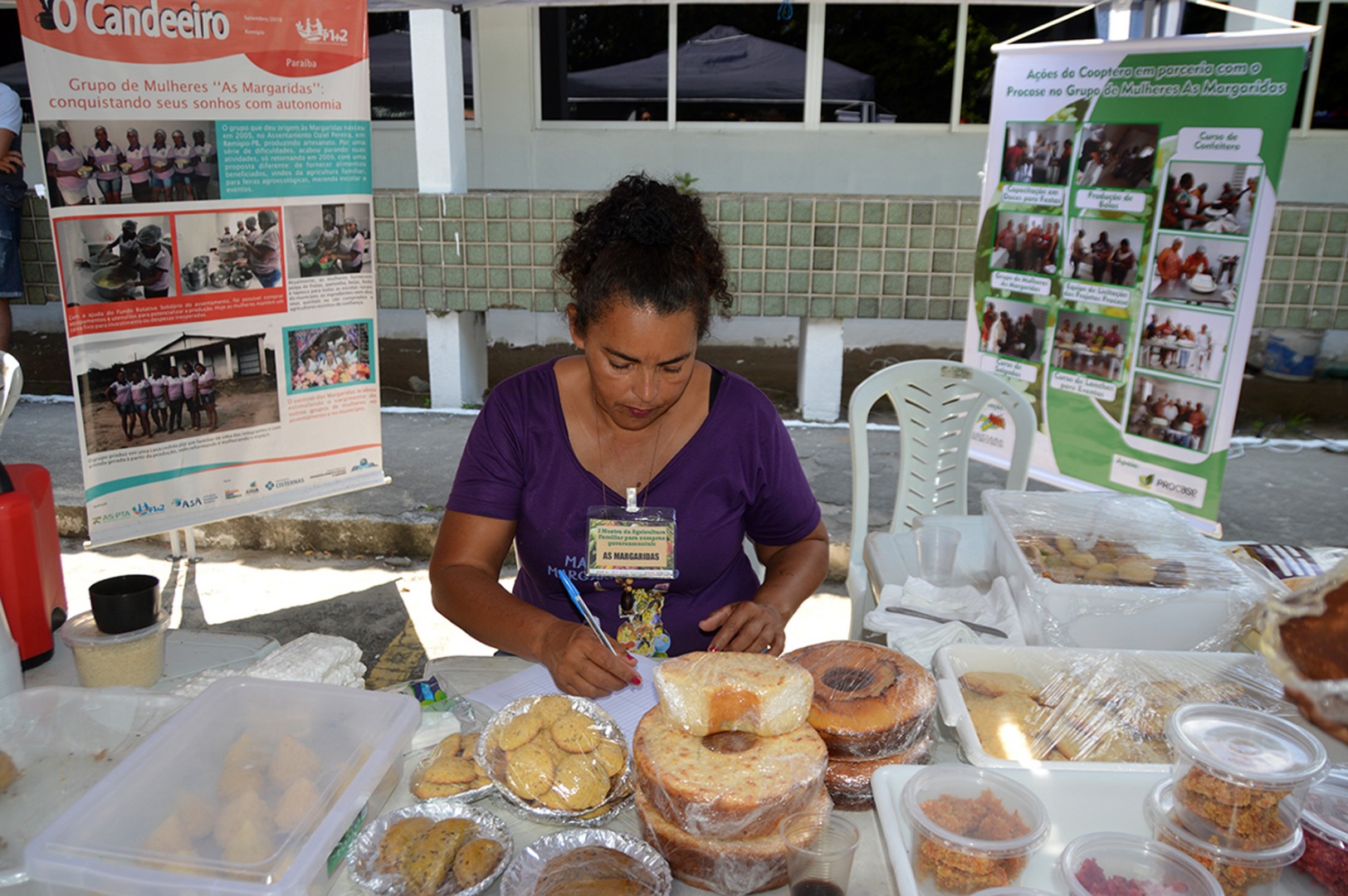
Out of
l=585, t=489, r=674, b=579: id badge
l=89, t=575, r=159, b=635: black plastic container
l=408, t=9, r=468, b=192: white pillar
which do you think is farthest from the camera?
l=408, t=9, r=468, b=192: white pillar

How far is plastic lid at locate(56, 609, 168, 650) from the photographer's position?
1.62 m

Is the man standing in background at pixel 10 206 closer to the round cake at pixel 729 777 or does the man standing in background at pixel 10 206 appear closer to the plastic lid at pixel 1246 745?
the round cake at pixel 729 777

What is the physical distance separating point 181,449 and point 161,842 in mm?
2389

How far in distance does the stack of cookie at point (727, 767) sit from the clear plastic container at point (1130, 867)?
30 cm

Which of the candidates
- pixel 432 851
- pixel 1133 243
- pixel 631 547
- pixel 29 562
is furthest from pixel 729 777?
pixel 1133 243

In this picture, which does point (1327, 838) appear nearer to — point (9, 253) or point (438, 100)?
point (438, 100)

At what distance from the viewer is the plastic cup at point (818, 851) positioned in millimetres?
1139

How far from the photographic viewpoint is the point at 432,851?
4.06ft

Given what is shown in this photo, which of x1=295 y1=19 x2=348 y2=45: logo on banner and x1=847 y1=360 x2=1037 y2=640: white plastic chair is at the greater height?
x1=295 y1=19 x2=348 y2=45: logo on banner

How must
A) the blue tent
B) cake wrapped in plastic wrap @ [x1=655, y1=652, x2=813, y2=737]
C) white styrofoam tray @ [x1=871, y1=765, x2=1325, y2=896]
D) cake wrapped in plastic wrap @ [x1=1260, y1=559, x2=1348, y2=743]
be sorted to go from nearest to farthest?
1. cake wrapped in plastic wrap @ [x1=1260, y1=559, x2=1348, y2=743]
2. white styrofoam tray @ [x1=871, y1=765, x2=1325, y2=896]
3. cake wrapped in plastic wrap @ [x1=655, y1=652, x2=813, y2=737]
4. the blue tent

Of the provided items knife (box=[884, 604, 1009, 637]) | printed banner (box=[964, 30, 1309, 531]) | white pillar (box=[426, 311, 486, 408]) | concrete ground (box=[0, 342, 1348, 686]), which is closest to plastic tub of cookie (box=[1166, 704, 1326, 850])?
knife (box=[884, 604, 1009, 637])

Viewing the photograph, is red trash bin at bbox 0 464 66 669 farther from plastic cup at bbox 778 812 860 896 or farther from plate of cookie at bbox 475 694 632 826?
plastic cup at bbox 778 812 860 896

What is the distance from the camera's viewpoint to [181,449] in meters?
3.18

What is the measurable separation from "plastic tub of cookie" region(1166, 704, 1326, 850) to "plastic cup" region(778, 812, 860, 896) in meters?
0.41
